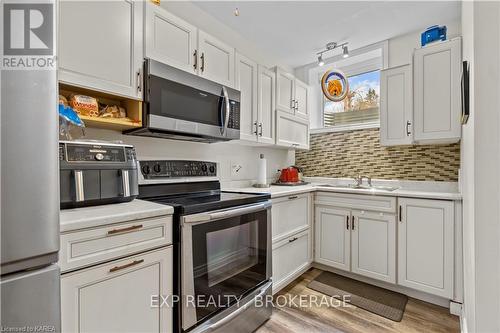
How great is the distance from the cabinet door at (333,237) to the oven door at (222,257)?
0.97 meters

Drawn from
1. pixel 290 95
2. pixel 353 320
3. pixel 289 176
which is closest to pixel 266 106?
pixel 290 95

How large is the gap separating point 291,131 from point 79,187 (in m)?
2.12

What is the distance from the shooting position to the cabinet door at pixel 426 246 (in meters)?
1.93

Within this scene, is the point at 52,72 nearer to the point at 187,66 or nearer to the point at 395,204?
the point at 187,66

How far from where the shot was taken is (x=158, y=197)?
5.32 ft

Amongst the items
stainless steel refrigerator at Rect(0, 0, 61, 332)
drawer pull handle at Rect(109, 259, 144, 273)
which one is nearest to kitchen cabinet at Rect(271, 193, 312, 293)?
drawer pull handle at Rect(109, 259, 144, 273)

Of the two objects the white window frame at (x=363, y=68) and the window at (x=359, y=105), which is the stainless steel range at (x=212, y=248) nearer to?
the white window frame at (x=363, y=68)

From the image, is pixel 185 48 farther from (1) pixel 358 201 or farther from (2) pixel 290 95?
(1) pixel 358 201

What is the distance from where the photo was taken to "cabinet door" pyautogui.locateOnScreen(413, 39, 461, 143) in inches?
79.4

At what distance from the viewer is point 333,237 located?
2.52 m

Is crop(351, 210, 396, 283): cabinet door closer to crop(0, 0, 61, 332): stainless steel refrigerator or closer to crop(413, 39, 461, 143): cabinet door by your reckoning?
crop(413, 39, 461, 143): cabinet door

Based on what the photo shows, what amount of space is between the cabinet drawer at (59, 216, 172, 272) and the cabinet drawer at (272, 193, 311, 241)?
109cm

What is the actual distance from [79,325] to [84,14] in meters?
1.42

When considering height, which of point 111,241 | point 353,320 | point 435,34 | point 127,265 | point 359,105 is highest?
point 435,34
